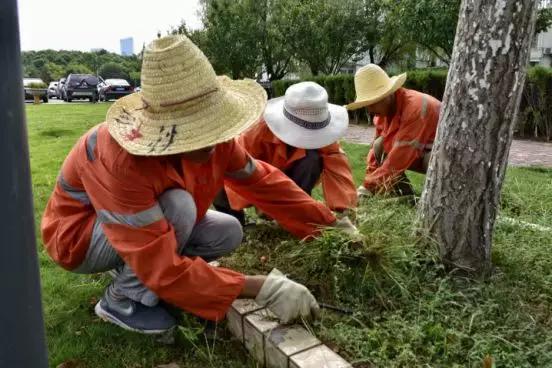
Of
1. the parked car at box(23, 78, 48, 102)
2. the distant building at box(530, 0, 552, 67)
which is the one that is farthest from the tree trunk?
the distant building at box(530, 0, 552, 67)

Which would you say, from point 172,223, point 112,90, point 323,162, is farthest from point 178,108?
point 112,90

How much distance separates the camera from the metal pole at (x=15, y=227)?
0.89 metres

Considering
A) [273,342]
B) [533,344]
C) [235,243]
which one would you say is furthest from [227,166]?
[533,344]

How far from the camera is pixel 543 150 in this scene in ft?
25.3

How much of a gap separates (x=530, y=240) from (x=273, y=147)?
1543 millimetres

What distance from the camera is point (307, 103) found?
301 centimetres

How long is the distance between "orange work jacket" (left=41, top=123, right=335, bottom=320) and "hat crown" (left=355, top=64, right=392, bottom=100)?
2096 millimetres

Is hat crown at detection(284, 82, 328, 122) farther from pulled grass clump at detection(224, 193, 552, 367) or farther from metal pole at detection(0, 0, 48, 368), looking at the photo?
metal pole at detection(0, 0, 48, 368)

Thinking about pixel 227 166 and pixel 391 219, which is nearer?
pixel 227 166

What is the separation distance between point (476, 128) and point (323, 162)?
108cm

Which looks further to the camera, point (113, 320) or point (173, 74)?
point (113, 320)

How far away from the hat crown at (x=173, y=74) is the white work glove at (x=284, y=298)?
0.80m

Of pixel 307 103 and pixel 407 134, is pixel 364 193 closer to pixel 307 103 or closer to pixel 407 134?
pixel 407 134

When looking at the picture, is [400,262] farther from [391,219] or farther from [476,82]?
[476,82]
